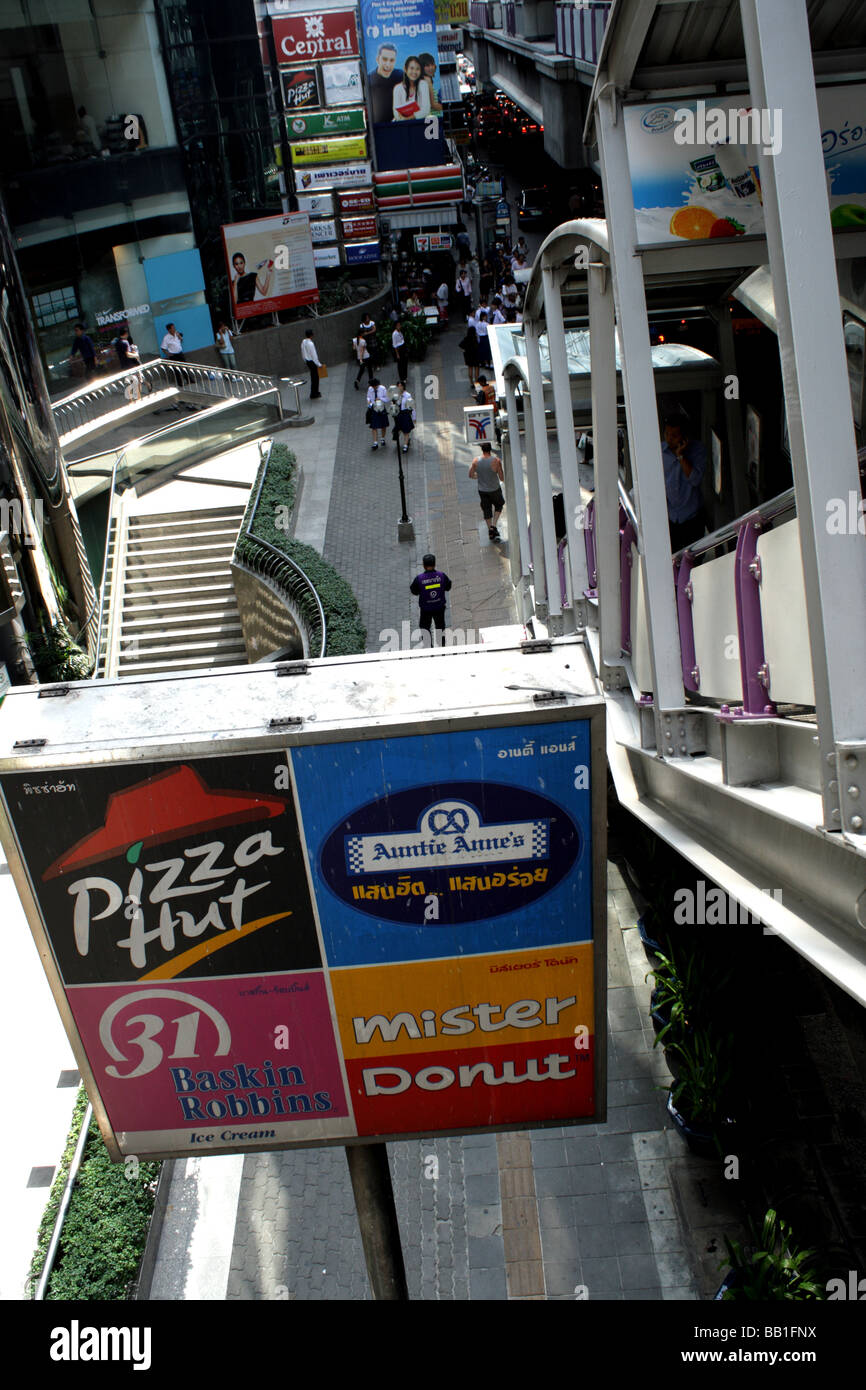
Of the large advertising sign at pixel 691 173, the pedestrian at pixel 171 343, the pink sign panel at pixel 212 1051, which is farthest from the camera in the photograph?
the pedestrian at pixel 171 343

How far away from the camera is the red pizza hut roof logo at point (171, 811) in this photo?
4383 mm

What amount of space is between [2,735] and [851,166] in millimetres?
4901

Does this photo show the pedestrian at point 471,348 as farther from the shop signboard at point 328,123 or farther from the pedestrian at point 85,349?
the shop signboard at point 328,123

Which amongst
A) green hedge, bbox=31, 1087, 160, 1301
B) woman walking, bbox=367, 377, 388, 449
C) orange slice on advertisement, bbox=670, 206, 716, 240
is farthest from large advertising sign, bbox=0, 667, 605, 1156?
woman walking, bbox=367, 377, 388, 449

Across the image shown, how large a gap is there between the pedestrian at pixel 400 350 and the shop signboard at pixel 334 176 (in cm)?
712

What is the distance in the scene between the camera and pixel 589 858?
4566mm

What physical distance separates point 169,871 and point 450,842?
1133mm

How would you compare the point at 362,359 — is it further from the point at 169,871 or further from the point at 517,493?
the point at 169,871

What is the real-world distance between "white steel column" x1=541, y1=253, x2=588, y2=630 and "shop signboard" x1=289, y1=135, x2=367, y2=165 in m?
29.2

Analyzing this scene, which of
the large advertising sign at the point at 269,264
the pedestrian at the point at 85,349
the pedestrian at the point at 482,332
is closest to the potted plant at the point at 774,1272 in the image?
the pedestrian at the point at 482,332

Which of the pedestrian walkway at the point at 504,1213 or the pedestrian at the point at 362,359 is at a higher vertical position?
the pedestrian at the point at 362,359

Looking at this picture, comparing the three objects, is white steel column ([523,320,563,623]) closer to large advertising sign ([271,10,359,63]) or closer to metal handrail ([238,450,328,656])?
metal handrail ([238,450,328,656])

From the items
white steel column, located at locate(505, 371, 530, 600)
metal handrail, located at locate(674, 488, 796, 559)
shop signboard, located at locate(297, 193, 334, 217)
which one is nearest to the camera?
metal handrail, located at locate(674, 488, 796, 559)

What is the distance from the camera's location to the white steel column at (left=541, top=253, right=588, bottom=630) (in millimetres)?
8797
